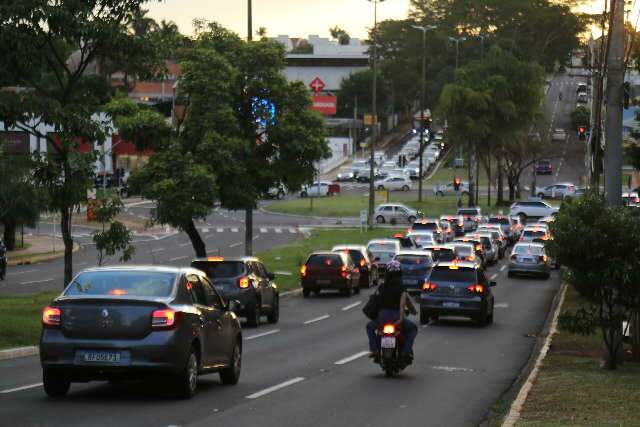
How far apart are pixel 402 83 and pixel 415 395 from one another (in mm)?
150651

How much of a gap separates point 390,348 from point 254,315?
12.0 meters

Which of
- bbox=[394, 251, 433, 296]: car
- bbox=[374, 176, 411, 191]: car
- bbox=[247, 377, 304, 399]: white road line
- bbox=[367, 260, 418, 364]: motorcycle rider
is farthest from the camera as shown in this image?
bbox=[374, 176, 411, 191]: car

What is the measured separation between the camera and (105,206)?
97.3 feet

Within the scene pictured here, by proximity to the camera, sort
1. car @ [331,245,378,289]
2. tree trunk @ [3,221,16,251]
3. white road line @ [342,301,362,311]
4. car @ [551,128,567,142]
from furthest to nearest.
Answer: car @ [551,128,567,142] → tree trunk @ [3,221,16,251] → car @ [331,245,378,289] → white road line @ [342,301,362,311]

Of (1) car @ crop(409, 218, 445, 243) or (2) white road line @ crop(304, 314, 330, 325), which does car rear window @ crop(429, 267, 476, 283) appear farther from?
(1) car @ crop(409, 218, 445, 243)

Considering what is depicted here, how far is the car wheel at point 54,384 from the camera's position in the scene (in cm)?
1470

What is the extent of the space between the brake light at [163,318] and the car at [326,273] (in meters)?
27.6

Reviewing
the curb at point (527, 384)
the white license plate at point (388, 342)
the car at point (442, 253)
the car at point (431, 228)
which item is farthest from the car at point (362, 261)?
the white license plate at point (388, 342)

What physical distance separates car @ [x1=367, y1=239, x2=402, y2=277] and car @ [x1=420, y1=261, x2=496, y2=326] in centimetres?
1820

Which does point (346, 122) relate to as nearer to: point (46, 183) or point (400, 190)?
point (400, 190)

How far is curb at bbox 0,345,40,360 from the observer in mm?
21364

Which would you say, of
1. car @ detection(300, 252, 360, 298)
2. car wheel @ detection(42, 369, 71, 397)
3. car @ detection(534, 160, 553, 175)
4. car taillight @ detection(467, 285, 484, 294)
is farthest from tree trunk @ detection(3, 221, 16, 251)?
car @ detection(534, 160, 553, 175)

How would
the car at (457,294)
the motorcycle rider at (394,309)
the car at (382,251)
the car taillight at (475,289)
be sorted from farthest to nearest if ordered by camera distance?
the car at (382,251) → the car taillight at (475,289) → the car at (457,294) → the motorcycle rider at (394,309)

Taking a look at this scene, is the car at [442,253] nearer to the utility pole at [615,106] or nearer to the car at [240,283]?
the car at [240,283]
